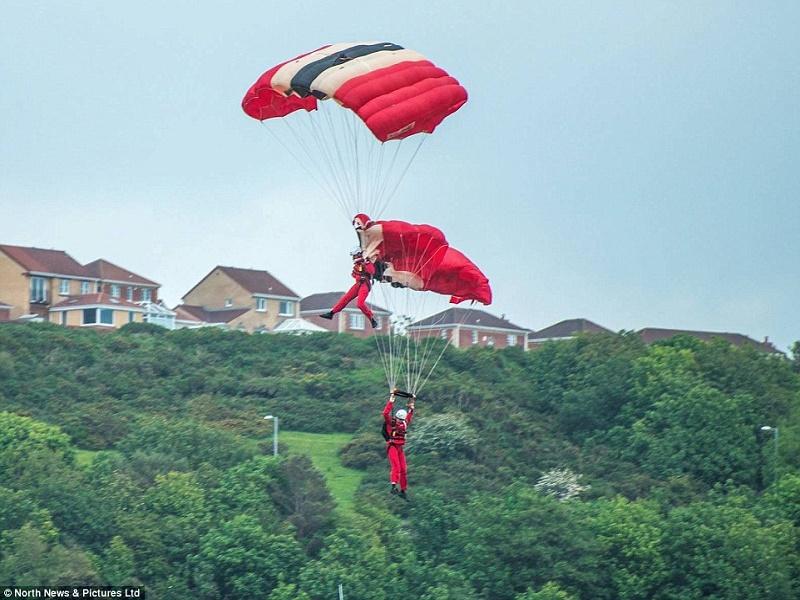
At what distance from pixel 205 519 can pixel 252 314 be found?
56581mm

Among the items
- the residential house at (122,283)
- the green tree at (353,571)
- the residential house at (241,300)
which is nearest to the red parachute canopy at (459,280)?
the green tree at (353,571)

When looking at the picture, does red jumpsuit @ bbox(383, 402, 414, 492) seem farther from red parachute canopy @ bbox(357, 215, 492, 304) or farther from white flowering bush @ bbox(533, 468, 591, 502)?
white flowering bush @ bbox(533, 468, 591, 502)

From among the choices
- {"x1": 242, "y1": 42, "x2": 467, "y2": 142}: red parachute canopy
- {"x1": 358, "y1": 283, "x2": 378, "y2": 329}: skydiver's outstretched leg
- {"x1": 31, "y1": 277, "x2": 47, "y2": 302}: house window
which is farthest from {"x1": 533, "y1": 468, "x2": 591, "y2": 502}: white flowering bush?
{"x1": 31, "y1": 277, "x2": 47, "y2": 302}: house window

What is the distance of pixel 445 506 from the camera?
52.1 metres

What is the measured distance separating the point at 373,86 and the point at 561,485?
33.3 metres

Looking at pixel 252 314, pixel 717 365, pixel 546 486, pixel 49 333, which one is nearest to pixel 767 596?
pixel 546 486

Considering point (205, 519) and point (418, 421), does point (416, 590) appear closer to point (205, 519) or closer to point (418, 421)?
point (205, 519)

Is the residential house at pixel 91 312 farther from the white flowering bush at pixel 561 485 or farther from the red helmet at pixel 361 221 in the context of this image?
the red helmet at pixel 361 221

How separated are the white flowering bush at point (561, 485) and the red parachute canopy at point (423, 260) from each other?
91.0ft

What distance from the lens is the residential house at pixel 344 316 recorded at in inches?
4206

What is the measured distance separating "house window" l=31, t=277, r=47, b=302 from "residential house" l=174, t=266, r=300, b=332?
39.9 ft

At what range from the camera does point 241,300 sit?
351 ft

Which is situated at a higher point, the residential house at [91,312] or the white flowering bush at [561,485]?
the residential house at [91,312]

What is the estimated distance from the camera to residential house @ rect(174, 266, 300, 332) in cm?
10600
